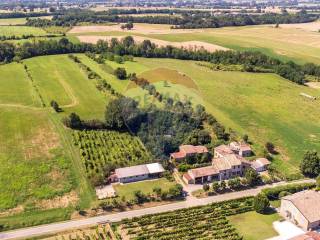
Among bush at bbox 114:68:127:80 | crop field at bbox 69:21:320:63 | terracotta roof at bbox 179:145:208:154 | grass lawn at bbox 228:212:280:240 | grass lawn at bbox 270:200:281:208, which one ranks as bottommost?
grass lawn at bbox 228:212:280:240

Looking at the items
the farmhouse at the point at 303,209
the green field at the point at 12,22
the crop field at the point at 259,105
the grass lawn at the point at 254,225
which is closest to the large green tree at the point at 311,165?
the crop field at the point at 259,105

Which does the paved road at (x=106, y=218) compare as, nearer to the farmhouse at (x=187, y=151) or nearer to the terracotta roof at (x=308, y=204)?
the terracotta roof at (x=308, y=204)

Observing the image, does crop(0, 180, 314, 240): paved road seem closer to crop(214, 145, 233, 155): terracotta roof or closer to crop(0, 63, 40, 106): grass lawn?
crop(214, 145, 233, 155): terracotta roof

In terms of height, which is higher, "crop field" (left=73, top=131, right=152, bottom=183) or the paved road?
"crop field" (left=73, top=131, right=152, bottom=183)

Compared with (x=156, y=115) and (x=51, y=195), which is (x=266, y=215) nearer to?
(x=156, y=115)

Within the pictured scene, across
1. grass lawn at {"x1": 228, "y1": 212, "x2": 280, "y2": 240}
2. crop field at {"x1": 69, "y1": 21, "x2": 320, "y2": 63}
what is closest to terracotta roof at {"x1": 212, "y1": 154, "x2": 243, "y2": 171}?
grass lawn at {"x1": 228, "y1": 212, "x2": 280, "y2": 240}

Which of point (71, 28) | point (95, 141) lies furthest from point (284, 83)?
point (71, 28)
